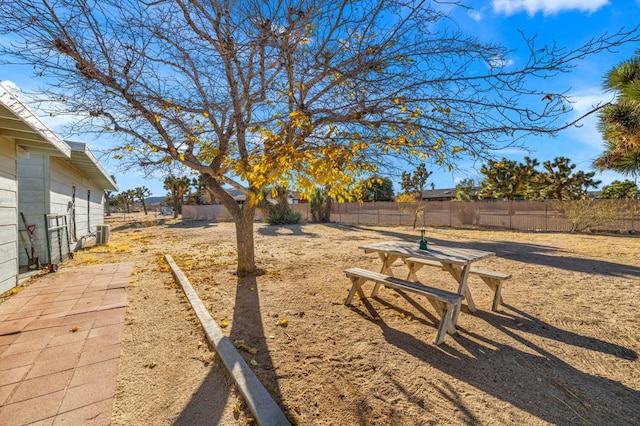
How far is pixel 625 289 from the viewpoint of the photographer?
190 inches

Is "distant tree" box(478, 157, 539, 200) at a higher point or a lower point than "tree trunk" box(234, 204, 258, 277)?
higher

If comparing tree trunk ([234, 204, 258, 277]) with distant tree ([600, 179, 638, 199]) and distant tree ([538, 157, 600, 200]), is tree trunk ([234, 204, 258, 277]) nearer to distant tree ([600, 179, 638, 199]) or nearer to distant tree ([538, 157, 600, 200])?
distant tree ([538, 157, 600, 200])

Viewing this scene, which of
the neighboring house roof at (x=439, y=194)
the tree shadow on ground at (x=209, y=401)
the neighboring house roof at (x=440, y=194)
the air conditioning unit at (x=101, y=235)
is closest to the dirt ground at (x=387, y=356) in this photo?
the tree shadow on ground at (x=209, y=401)

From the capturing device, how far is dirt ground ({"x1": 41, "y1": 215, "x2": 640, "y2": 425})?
1993 millimetres

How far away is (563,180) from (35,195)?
106 ft

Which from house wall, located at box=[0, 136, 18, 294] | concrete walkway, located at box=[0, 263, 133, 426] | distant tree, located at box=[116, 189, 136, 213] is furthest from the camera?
distant tree, located at box=[116, 189, 136, 213]

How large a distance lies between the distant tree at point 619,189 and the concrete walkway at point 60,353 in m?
40.2

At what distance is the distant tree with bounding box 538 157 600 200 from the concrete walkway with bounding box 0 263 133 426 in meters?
30.4

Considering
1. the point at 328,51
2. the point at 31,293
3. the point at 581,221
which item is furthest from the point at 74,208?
the point at 581,221

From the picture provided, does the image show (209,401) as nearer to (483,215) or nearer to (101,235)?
(101,235)

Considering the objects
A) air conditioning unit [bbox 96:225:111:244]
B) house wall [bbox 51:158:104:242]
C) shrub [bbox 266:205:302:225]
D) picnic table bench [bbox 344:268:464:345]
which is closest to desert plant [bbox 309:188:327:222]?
shrub [bbox 266:205:302:225]

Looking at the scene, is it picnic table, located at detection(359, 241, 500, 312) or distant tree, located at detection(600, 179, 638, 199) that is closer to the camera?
picnic table, located at detection(359, 241, 500, 312)

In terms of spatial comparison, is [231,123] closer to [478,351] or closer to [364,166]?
[364,166]

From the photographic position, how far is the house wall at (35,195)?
6574mm
